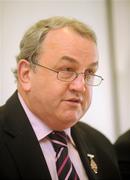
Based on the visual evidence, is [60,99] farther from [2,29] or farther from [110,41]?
[110,41]

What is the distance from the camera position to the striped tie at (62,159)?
1.35 m

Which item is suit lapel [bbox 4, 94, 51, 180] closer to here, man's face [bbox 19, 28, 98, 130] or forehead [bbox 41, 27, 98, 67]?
man's face [bbox 19, 28, 98, 130]

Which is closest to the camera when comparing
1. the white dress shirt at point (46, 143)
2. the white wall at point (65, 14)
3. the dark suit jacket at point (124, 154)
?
the white dress shirt at point (46, 143)

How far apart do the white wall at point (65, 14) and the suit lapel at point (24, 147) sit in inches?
46.5

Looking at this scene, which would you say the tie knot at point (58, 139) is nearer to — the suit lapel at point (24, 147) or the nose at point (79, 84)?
the suit lapel at point (24, 147)

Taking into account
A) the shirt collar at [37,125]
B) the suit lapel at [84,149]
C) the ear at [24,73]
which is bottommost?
the suit lapel at [84,149]

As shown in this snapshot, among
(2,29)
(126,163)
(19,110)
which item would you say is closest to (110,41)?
(2,29)

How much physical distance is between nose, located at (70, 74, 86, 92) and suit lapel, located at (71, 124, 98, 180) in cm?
36

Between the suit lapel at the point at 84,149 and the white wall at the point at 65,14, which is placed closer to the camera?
the suit lapel at the point at 84,149

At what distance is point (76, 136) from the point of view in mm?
1616

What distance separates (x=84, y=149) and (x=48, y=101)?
0.39m

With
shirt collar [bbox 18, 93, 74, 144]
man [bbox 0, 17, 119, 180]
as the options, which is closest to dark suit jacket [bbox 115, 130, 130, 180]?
man [bbox 0, 17, 119, 180]

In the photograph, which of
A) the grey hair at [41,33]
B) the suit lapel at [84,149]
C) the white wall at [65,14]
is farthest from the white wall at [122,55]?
the grey hair at [41,33]

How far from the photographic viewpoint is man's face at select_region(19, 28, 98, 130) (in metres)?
1.33
